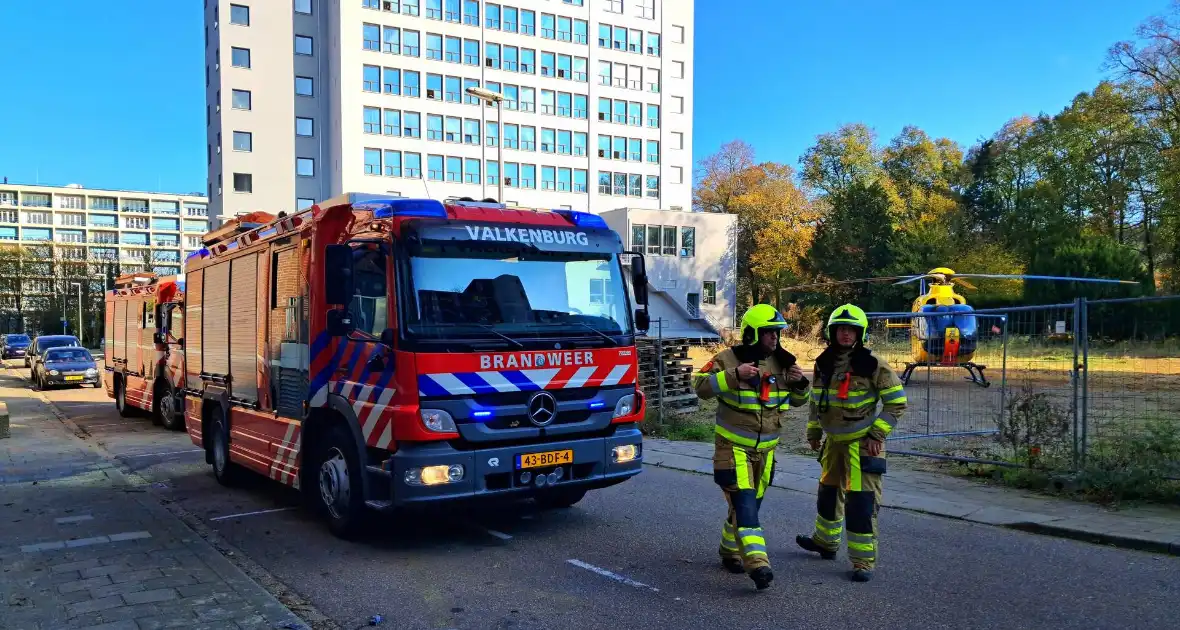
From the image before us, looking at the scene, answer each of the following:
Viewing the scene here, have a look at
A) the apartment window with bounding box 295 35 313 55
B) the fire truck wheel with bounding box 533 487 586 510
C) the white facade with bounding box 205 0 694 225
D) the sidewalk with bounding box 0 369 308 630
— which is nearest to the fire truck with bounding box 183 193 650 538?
the fire truck wheel with bounding box 533 487 586 510

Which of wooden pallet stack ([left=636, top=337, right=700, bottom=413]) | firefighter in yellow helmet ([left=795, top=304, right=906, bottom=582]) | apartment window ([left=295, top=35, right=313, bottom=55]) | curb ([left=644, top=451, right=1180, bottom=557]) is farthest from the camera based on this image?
apartment window ([left=295, top=35, right=313, bottom=55])

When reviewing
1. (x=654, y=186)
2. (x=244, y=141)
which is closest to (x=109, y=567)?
(x=244, y=141)

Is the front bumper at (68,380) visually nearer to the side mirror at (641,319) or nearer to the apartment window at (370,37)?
the side mirror at (641,319)

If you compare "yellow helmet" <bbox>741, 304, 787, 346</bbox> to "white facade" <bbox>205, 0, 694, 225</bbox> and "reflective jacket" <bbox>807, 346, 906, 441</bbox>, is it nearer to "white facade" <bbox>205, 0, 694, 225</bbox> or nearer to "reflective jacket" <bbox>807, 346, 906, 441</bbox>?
"reflective jacket" <bbox>807, 346, 906, 441</bbox>

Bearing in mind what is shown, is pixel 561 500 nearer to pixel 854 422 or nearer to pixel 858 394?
pixel 854 422

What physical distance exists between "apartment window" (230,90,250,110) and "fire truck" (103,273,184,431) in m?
37.7

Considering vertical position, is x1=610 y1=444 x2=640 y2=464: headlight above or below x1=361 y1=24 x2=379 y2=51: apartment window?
below

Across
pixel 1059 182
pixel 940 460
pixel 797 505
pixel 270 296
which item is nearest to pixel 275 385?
pixel 270 296

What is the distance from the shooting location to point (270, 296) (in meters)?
8.14

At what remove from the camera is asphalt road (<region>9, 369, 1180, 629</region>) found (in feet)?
16.8

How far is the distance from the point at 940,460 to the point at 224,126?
5233 cm

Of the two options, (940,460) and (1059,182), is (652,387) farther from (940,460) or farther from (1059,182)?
(1059,182)

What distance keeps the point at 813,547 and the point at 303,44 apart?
5793 centimetres

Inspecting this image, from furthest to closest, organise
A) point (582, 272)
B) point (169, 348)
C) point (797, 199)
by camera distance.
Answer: point (797, 199), point (169, 348), point (582, 272)
